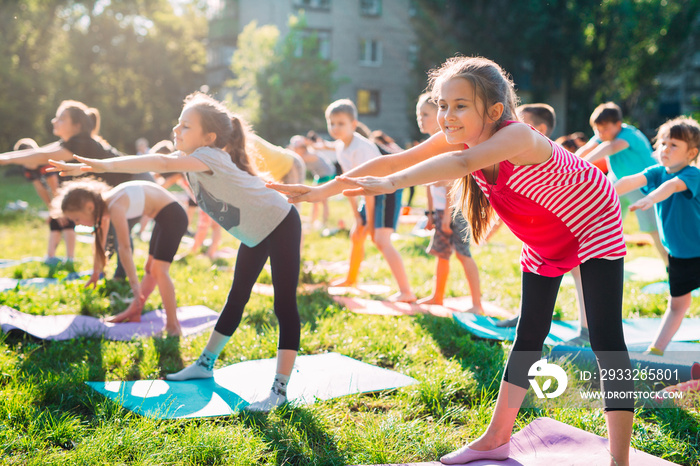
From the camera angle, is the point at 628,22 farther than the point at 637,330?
Yes

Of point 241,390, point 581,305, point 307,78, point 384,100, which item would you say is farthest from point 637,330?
point 384,100

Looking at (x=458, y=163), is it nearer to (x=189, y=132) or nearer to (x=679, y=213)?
(x=189, y=132)

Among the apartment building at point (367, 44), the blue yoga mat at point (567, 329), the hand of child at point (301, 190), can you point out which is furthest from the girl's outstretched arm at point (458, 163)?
the apartment building at point (367, 44)

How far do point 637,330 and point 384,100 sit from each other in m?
28.5

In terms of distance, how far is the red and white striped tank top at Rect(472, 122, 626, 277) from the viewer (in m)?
2.37

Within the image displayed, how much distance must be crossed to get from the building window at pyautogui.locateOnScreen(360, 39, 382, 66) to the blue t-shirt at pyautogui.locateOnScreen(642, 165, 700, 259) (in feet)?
95.6

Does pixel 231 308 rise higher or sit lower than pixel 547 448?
higher

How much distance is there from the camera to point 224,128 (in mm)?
3703

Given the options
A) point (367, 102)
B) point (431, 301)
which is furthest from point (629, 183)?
point (367, 102)

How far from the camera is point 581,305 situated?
176 inches

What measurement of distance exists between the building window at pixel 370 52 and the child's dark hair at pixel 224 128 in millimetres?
29090

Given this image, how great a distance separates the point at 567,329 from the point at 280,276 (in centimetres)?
253

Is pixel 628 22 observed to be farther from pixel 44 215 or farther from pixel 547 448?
pixel 547 448

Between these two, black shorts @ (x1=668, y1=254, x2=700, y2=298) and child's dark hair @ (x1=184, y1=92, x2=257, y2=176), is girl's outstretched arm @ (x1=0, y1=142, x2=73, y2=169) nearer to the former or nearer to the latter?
child's dark hair @ (x1=184, y1=92, x2=257, y2=176)
